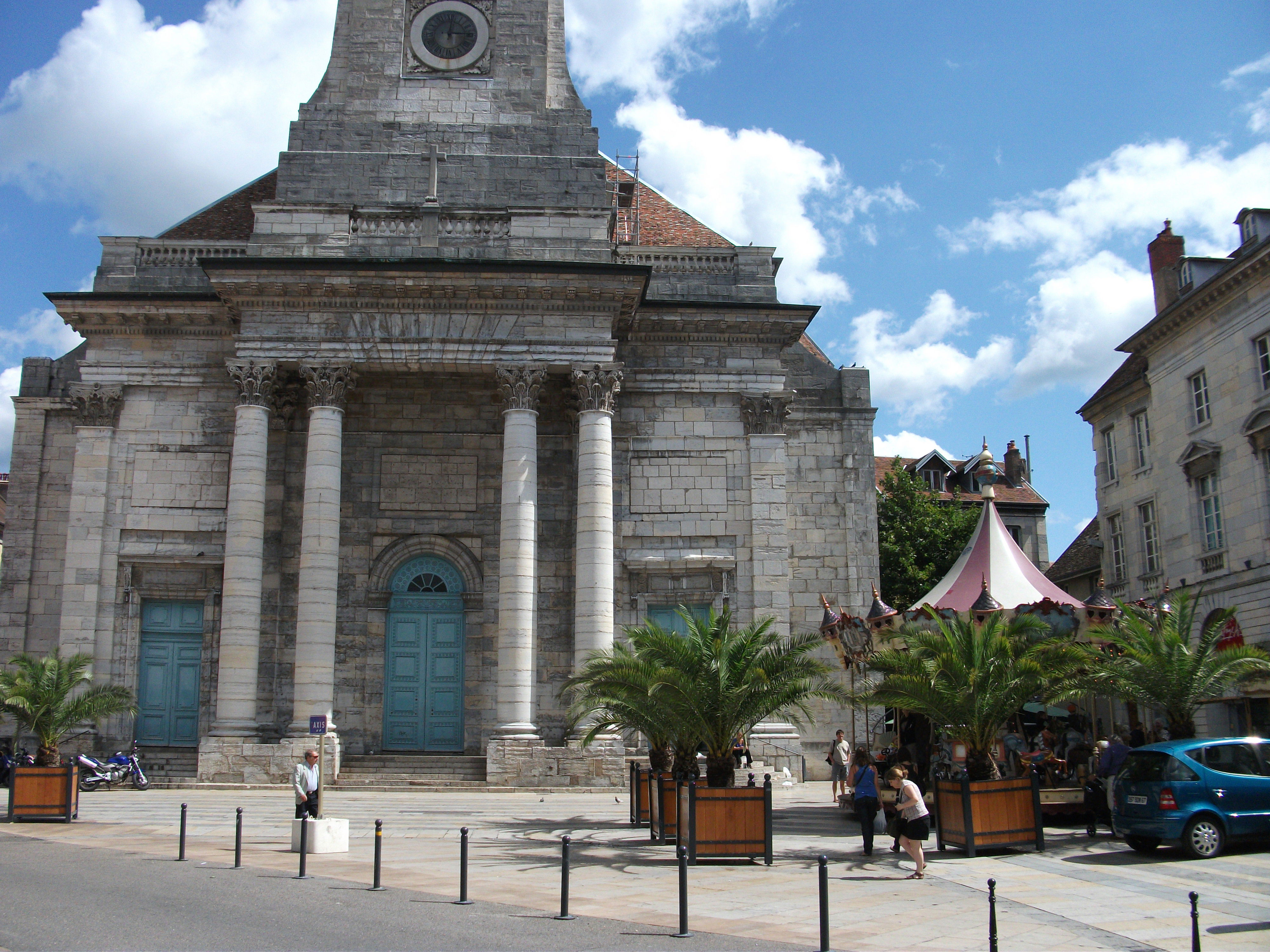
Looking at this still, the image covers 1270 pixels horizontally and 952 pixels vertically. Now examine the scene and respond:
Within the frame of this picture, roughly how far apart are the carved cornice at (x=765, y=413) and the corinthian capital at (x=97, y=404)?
15.4 m

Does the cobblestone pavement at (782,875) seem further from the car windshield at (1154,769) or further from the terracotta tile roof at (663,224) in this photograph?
the terracotta tile roof at (663,224)

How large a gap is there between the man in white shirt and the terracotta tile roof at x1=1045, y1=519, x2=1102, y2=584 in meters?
29.8

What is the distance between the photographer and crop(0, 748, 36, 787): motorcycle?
20.1 m

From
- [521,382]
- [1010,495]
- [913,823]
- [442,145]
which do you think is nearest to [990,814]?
[913,823]

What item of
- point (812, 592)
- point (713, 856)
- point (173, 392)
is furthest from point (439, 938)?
point (173, 392)

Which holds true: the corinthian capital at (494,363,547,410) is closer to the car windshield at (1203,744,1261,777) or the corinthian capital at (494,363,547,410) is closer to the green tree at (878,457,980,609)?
the car windshield at (1203,744,1261,777)

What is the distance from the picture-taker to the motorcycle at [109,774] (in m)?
22.9

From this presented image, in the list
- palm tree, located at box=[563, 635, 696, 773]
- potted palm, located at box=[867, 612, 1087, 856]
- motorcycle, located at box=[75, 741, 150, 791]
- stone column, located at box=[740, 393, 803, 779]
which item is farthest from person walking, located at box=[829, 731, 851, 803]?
motorcycle, located at box=[75, 741, 150, 791]

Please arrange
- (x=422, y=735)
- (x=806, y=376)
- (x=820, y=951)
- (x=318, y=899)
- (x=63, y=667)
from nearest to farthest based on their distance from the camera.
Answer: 1. (x=820, y=951)
2. (x=318, y=899)
3. (x=63, y=667)
4. (x=422, y=735)
5. (x=806, y=376)

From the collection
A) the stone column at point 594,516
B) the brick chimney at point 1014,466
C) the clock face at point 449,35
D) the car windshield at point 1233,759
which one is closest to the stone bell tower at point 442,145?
the clock face at point 449,35

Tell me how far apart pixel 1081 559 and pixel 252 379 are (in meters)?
30.3

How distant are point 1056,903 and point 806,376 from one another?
19015 mm

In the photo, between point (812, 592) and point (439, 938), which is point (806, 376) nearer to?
point (812, 592)

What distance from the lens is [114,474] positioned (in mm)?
26203
